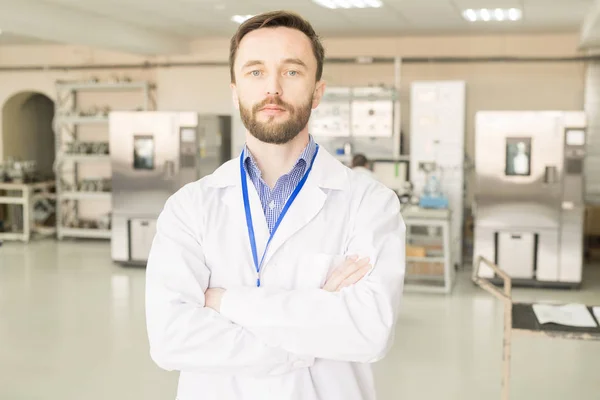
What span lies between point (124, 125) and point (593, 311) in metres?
6.73

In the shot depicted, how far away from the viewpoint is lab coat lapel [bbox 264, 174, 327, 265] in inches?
69.7

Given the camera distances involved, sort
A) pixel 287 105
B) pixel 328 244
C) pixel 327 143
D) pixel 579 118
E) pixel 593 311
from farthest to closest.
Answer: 1. pixel 327 143
2. pixel 579 118
3. pixel 593 311
4. pixel 328 244
5. pixel 287 105

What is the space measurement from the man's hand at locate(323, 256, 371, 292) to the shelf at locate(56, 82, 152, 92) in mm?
9555

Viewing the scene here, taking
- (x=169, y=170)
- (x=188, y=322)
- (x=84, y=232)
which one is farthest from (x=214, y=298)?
(x=84, y=232)

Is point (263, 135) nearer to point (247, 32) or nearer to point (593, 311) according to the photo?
point (247, 32)

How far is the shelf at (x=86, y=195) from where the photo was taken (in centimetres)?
1067

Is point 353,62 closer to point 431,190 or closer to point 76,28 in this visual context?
point 431,190

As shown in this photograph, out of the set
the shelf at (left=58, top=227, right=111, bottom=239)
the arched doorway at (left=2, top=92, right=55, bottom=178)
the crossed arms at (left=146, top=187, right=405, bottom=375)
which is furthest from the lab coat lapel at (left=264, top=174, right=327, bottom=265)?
the arched doorway at (left=2, top=92, right=55, bottom=178)

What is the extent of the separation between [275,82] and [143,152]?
7640 millimetres

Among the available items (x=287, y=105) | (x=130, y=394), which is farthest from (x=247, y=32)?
(x=130, y=394)

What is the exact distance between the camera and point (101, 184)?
10859 mm

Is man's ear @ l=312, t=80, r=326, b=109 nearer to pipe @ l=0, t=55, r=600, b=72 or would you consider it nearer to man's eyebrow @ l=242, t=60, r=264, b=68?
man's eyebrow @ l=242, t=60, r=264, b=68

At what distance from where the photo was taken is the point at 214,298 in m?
1.80

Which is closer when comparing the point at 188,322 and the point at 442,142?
the point at 188,322
